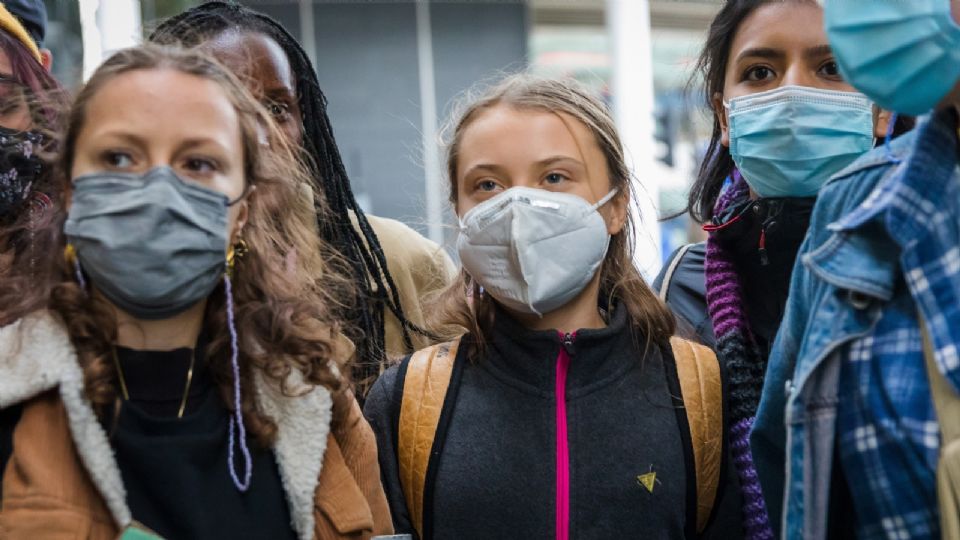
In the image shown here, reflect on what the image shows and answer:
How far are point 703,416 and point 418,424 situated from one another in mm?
693

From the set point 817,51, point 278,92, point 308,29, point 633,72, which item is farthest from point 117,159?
point 308,29

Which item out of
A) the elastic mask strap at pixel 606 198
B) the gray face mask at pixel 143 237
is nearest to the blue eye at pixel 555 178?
the elastic mask strap at pixel 606 198

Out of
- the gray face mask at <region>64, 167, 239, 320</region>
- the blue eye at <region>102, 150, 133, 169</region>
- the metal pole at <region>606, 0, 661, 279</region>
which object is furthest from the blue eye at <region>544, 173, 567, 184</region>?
the metal pole at <region>606, 0, 661, 279</region>

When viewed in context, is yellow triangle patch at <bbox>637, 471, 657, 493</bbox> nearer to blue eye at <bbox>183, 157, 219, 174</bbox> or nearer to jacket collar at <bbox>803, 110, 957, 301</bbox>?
jacket collar at <bbox>803, 110, 957, 301</bbox>

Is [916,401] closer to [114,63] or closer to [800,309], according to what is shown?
[800,309]

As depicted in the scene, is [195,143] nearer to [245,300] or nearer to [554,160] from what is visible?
[245,300]

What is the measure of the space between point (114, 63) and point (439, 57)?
9.86 meters

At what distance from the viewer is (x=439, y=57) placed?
11.8 metres

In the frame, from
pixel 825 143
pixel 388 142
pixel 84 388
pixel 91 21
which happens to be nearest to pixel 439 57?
pixel 388 142

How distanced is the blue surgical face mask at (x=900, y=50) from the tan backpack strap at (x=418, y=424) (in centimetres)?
124

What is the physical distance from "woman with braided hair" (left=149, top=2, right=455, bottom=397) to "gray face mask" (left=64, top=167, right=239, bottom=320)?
0.98 meters

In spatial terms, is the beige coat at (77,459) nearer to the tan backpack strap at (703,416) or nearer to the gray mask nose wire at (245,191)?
the gray mask nose wire at (245,191)

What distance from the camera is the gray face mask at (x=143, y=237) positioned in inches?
75.2

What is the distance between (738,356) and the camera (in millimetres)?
2625
